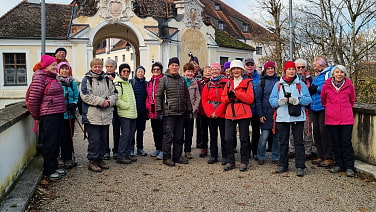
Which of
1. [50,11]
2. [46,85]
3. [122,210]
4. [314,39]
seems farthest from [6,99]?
[122,210]

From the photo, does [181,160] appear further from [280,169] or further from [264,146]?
[280,169]

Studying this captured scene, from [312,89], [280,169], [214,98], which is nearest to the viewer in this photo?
[280,169]

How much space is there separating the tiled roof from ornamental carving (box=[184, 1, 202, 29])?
27.0ft

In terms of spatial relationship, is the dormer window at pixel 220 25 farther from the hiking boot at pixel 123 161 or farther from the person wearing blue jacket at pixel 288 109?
the person wearing blue jacket at pixel 288 109

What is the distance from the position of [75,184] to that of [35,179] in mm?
584

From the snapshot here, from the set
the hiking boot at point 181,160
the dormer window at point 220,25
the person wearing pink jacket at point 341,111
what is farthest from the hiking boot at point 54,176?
the dormer window at point 220,25

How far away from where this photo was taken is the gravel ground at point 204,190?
4840 millimetres

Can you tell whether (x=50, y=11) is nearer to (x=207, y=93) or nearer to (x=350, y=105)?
(x=207, y=93)

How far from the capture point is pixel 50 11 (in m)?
26.8

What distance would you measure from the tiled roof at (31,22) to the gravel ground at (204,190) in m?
19.4

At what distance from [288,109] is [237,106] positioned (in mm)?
862

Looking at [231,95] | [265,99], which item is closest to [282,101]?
[265,99]

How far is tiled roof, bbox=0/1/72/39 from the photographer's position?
23719 millimetres

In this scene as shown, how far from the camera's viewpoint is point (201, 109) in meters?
7.89
